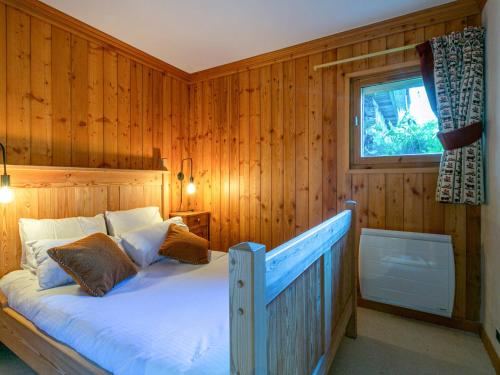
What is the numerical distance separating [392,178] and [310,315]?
5.28ft

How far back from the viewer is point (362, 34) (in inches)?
92.3

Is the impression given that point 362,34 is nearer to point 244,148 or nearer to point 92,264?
point 244,148

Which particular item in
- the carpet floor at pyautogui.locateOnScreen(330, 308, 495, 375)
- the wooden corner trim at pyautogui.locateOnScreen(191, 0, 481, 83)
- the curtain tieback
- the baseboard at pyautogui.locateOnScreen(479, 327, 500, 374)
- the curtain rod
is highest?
the wooden corner trim at pyautogui.locateOnScreen(191, 0, 481, 83)

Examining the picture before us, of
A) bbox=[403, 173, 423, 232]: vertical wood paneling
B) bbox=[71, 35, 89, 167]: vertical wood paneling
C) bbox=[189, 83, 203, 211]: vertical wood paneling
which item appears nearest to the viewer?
bbox=[403, 173, 423, 232]: vertical wood paneling

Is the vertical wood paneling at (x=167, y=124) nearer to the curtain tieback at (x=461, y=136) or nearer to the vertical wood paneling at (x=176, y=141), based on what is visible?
the vertical wood paneling at (x=176, y=141)

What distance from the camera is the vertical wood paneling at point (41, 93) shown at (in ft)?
6.78

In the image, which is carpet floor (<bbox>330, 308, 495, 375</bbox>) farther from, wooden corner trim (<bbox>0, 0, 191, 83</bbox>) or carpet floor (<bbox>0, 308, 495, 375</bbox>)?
wooden corner trim (<bbox>0, 0, 191, 83</bbox>)

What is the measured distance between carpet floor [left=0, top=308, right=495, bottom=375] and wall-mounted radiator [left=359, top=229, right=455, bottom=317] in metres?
0.18

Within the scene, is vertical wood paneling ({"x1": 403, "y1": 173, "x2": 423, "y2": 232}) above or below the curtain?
below

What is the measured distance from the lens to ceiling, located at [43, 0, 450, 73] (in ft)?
6.62

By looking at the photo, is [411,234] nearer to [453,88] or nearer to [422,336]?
[422,336]

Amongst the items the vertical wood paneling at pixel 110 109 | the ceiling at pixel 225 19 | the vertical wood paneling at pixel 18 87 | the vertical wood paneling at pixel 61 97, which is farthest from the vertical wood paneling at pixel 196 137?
the vertical wood paneling at pixel 18 87

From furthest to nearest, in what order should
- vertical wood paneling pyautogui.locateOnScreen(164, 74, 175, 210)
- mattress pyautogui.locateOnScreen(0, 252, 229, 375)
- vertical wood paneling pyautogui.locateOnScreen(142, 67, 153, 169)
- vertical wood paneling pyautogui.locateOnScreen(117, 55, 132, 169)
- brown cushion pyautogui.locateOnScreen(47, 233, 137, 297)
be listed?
vertical wood paneling pyautogui.locateOnScreen(164, 74, 175, 210) < vertical wood paneling pyautogui.locateOnScreen(142, 67, 153, 169) < vertical wood paneling pyautogui.locateOnScreen(117, 55, 132, 169) < brown cushion pyautogui.locateOnScreen(47, 233, 137, 297) < mattress pyautogui.locateOnScreen(0, 252, 229, 375)

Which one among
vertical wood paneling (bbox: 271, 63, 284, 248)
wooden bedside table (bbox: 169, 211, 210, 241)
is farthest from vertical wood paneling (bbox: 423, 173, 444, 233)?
wooden bedside table (bbox: 169, 211, 210, 241)
